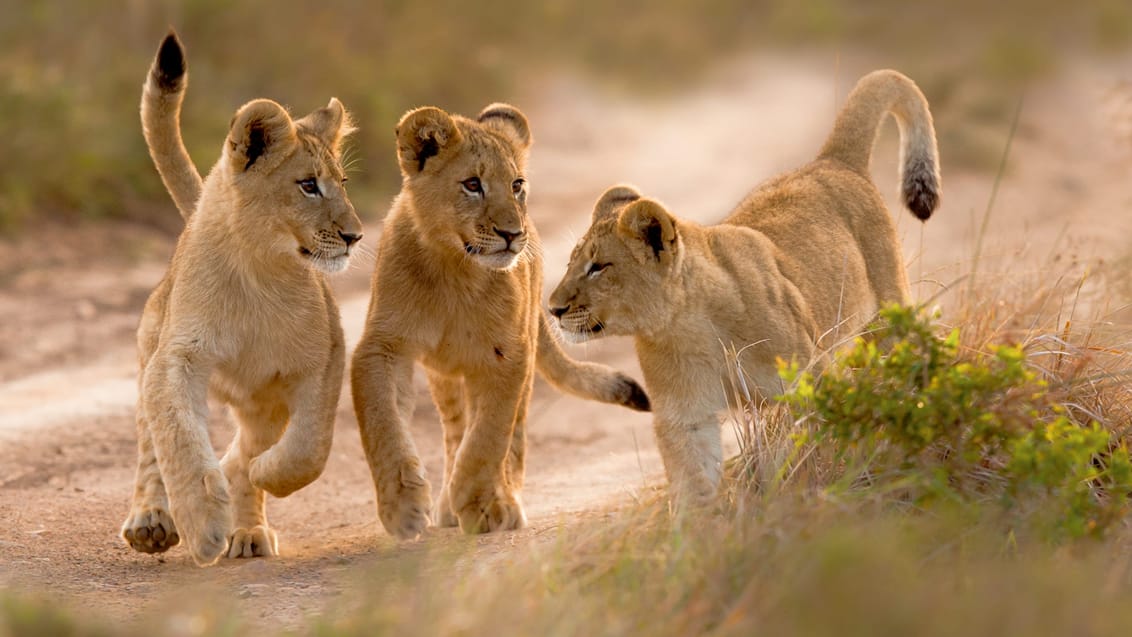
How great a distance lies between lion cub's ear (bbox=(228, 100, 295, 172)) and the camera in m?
4.95

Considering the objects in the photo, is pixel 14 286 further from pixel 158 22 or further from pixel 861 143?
pixel 158 22

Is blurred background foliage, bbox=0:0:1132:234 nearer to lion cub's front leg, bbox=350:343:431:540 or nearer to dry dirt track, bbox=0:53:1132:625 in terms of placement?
dry dirt track, bbox=0:53:1132:625

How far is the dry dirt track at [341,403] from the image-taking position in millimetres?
4812

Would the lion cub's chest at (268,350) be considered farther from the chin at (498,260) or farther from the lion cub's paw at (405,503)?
the chin at (498,260)

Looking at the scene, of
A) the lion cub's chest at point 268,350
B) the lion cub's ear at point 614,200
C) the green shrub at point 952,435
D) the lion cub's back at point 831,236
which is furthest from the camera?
the lion cub's back at point 831,236

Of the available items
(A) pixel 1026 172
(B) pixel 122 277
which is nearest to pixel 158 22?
(B) pixel 122 277

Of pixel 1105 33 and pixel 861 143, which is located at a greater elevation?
pixel 1105 33

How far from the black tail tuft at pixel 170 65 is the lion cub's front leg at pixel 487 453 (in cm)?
165

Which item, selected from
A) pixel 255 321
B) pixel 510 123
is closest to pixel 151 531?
pixel 255 321

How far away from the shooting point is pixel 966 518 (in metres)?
3.97

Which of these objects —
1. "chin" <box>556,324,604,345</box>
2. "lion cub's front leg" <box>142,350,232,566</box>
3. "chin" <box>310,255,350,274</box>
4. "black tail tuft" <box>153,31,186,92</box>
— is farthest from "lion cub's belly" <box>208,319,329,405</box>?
"black tail tuft" <box>153,31,186,92</box>

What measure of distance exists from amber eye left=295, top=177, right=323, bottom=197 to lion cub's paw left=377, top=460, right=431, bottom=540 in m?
0.98

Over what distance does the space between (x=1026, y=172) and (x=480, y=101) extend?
23.5ft

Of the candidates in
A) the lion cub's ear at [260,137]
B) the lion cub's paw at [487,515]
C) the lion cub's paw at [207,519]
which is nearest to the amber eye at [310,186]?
the lion cub's ear at [260,137]
